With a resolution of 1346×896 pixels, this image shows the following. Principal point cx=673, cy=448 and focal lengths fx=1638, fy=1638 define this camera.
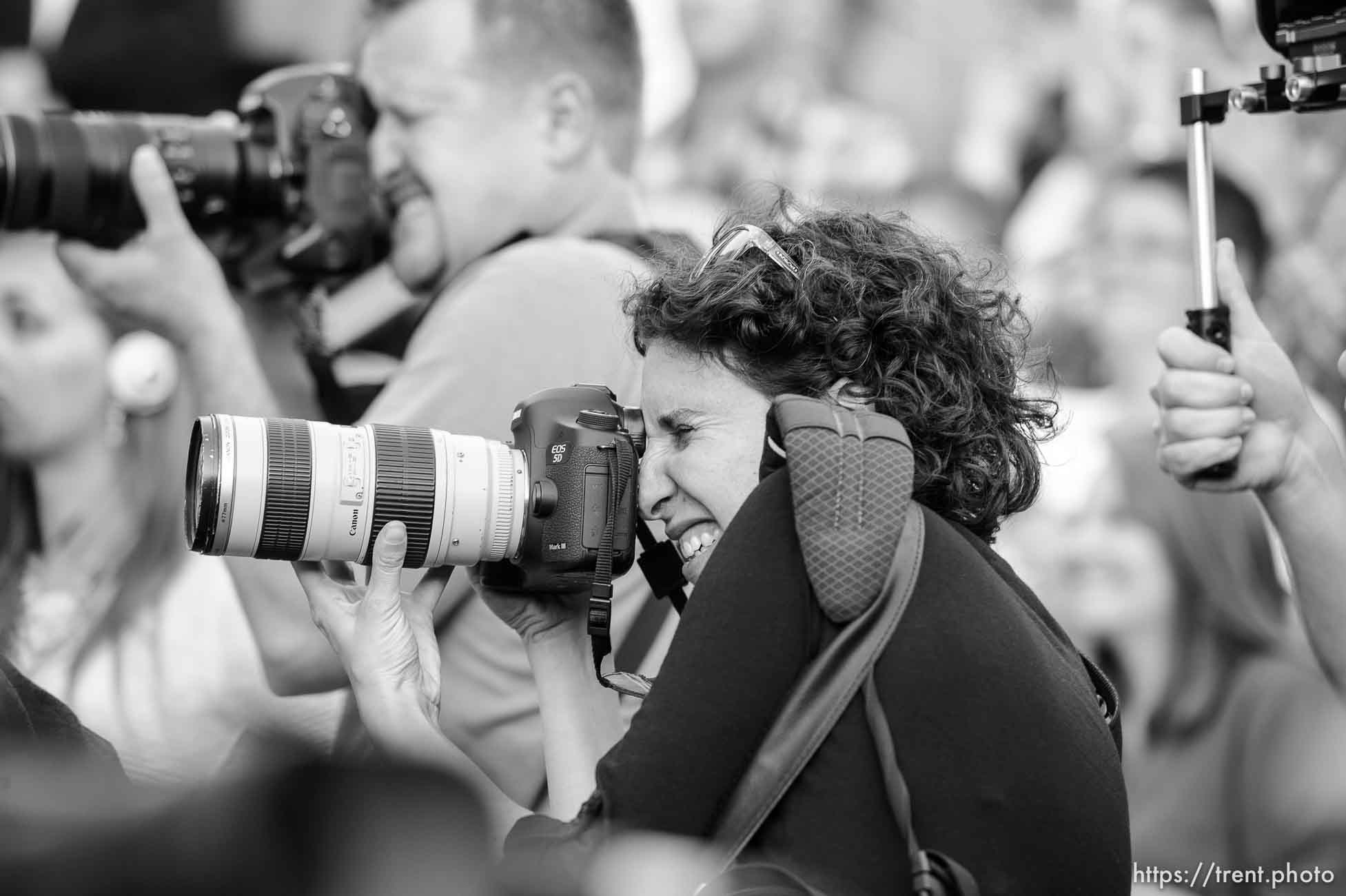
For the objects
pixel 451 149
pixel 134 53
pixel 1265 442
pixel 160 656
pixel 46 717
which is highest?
pixel 134 53

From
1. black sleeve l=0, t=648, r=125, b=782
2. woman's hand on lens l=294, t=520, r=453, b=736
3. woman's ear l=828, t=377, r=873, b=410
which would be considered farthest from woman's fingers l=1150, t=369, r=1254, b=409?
black sleeve l=0, t=648, r=125, b=782

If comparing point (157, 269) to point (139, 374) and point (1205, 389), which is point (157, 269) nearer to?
point (139, 374)

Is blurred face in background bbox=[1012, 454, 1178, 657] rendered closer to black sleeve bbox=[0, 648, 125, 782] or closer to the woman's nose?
the woman's nose

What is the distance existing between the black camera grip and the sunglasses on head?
0.55 metres

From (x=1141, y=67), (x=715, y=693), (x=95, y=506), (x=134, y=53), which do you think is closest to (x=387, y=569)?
(x=715, y=693)

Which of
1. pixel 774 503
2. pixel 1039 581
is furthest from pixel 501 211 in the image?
pixel 1039 581

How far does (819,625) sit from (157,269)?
1267 mm

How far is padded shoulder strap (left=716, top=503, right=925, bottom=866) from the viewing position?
3.31 ft

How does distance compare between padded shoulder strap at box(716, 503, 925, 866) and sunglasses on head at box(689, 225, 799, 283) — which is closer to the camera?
padded shoulder strap at box(716, 503, 925, 866)

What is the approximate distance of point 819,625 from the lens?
1038 mm

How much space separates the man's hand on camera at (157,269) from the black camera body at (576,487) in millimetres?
734

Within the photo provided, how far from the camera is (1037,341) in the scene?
3189 mm

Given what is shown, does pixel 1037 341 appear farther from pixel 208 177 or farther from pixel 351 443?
pixel 351 443

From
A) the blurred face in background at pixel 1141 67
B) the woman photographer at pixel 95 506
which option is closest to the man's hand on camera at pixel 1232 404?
the woman photographer at pixel 95 506
